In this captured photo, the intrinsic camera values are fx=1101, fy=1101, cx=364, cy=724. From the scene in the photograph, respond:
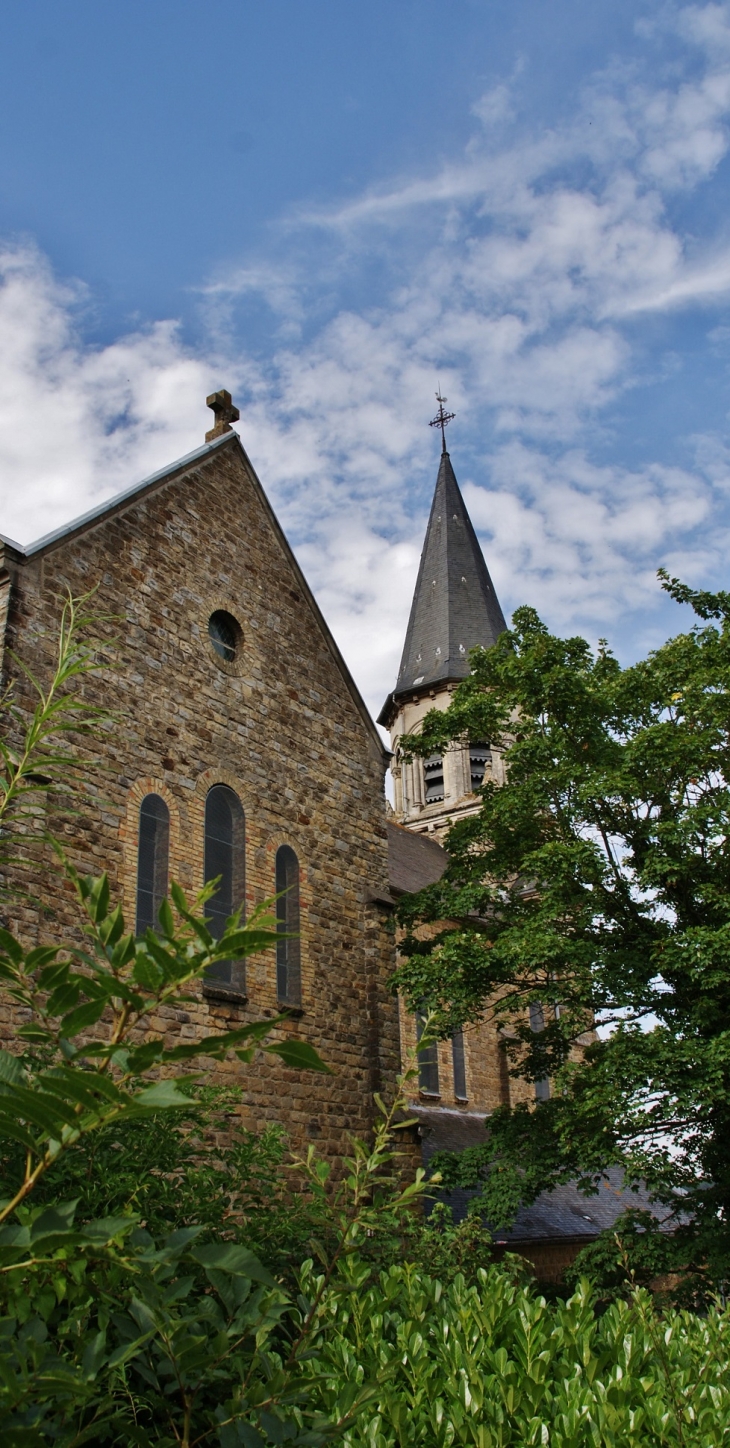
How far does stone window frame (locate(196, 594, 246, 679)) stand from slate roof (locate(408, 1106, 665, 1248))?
8.83 metres

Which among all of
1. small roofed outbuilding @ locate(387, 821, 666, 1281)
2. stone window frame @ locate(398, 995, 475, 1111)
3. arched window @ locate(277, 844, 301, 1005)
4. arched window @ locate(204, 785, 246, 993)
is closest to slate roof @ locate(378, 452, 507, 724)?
small roofed outbuilding @ locate(387, 821, 666, 1281)

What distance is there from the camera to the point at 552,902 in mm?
13797

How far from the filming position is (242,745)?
13.8m

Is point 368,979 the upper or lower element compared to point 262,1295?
upper

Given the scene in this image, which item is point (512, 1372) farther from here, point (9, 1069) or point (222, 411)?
point (222, 411)

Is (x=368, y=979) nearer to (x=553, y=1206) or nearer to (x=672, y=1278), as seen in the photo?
(x=553, y=1206)

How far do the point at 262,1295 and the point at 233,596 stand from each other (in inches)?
491

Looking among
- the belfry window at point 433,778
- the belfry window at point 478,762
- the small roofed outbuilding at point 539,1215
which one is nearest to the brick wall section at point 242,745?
the small roofed outbuilding at point 539,1215

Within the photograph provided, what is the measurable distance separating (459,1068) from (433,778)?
14.7 metres

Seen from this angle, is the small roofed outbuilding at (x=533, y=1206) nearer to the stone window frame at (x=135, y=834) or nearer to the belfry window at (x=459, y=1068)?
the belfry window at (x=459, y=1068)

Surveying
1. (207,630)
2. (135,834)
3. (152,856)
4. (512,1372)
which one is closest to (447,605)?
(207,630)

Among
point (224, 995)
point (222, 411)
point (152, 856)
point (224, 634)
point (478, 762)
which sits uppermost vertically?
point (478, 762)

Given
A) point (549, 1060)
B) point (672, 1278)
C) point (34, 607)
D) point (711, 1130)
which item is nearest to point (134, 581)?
point (34, 607)

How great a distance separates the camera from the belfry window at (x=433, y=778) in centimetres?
3756
